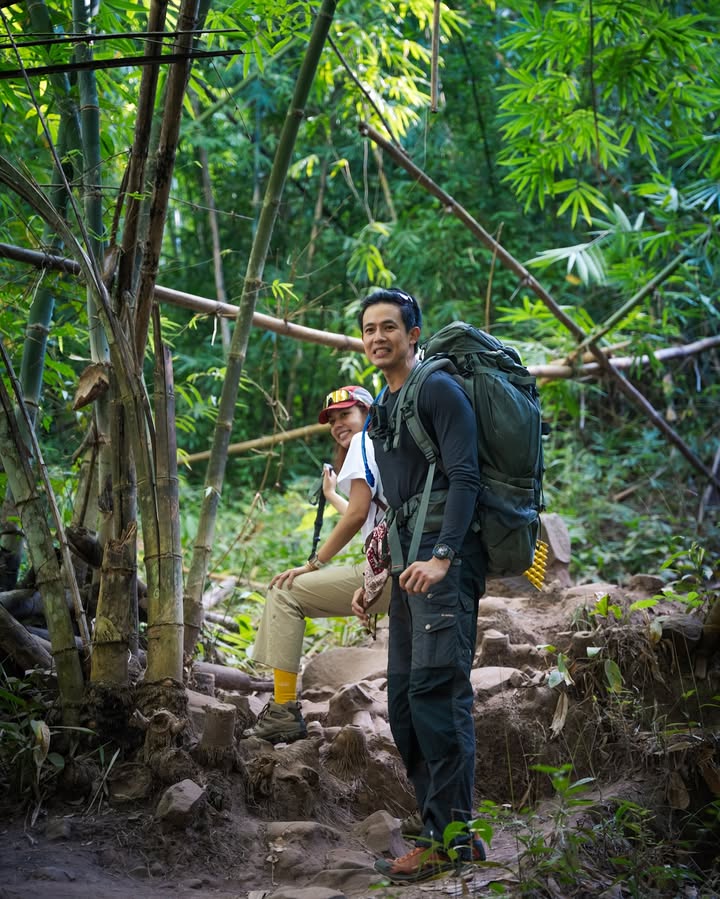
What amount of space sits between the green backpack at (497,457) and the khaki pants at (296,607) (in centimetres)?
79

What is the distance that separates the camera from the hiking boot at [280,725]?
11.1 feet

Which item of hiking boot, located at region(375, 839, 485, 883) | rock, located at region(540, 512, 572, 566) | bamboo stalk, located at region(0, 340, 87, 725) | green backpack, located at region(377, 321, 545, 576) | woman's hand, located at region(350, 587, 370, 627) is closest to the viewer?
hiking boot, located at region(375, 839, 485, 883)

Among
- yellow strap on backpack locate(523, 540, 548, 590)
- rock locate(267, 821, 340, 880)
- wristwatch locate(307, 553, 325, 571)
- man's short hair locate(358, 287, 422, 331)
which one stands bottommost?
rock locate(267, 821, 340, 880)

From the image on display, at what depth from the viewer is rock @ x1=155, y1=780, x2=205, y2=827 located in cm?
265

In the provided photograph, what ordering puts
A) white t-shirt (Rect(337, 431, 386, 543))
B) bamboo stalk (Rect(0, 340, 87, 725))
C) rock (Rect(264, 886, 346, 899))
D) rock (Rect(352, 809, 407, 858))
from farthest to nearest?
white t-shirt (Rect(337, 431, 386, 543)), bamboo stalk (Rect(0, 340, 87, 725)), rock (Rect(352, 809, 407, 858)), rock (Rect(264, 886, 346, 899))

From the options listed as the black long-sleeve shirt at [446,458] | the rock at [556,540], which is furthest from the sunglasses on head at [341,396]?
the rock at [556,540]

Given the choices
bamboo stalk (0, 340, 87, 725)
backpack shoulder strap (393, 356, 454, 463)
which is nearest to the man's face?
backpack shoulder strap (393, 356, 454, 463)

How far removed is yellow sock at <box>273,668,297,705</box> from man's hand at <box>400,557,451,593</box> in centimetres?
117

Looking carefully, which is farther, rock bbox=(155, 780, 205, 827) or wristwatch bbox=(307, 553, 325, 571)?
wristwatch bbox=(307, 553, 325, 571)

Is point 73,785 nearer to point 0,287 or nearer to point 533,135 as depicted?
point 0,287

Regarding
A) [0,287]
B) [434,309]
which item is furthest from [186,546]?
[0,287]

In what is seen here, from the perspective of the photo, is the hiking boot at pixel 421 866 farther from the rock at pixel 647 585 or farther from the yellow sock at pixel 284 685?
the rock at pixel 647 585

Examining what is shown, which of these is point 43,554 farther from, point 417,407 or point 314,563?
point 417,407

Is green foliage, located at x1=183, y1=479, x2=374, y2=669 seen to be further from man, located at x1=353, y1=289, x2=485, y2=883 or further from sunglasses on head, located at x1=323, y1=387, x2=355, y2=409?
man, located at x1=353, y1=289, x2=485, y2=883
